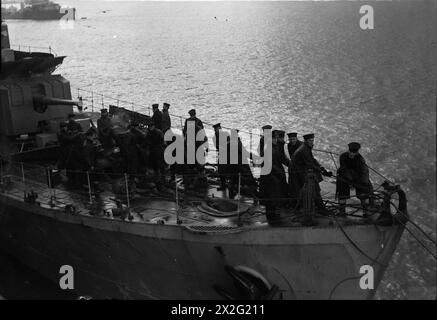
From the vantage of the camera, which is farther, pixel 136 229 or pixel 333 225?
pixel 136 229

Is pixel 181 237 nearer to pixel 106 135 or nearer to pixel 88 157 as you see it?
pixel 88 157

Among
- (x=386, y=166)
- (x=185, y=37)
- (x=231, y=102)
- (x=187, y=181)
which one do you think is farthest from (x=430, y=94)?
(x=185, y=37)

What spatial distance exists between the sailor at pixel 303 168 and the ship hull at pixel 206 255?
86 centimetres

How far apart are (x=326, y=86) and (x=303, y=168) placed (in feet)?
106

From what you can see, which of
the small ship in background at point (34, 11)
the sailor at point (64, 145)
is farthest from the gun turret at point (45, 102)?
the small ship in background at point (34, 11)

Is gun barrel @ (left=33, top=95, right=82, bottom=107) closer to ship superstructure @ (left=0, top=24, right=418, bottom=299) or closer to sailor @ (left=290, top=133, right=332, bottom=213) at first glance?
ship superstructure @ (left=0, top=24, right=418, bottom=299)

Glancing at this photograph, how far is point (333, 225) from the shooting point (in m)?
11.0

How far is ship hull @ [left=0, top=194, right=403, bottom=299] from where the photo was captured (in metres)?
11.1

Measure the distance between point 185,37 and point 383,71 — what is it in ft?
197

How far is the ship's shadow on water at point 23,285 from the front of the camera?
15859 mm

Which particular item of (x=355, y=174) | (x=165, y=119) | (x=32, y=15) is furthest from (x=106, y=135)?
(x=32, y=15)

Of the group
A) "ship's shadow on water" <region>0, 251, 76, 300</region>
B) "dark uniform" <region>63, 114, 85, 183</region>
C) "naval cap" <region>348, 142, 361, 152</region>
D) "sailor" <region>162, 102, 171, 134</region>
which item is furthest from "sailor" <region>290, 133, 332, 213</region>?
"ship's shadow on water" <region>0, 251, 76, 300</region>

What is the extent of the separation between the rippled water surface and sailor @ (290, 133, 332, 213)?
8033 mm
